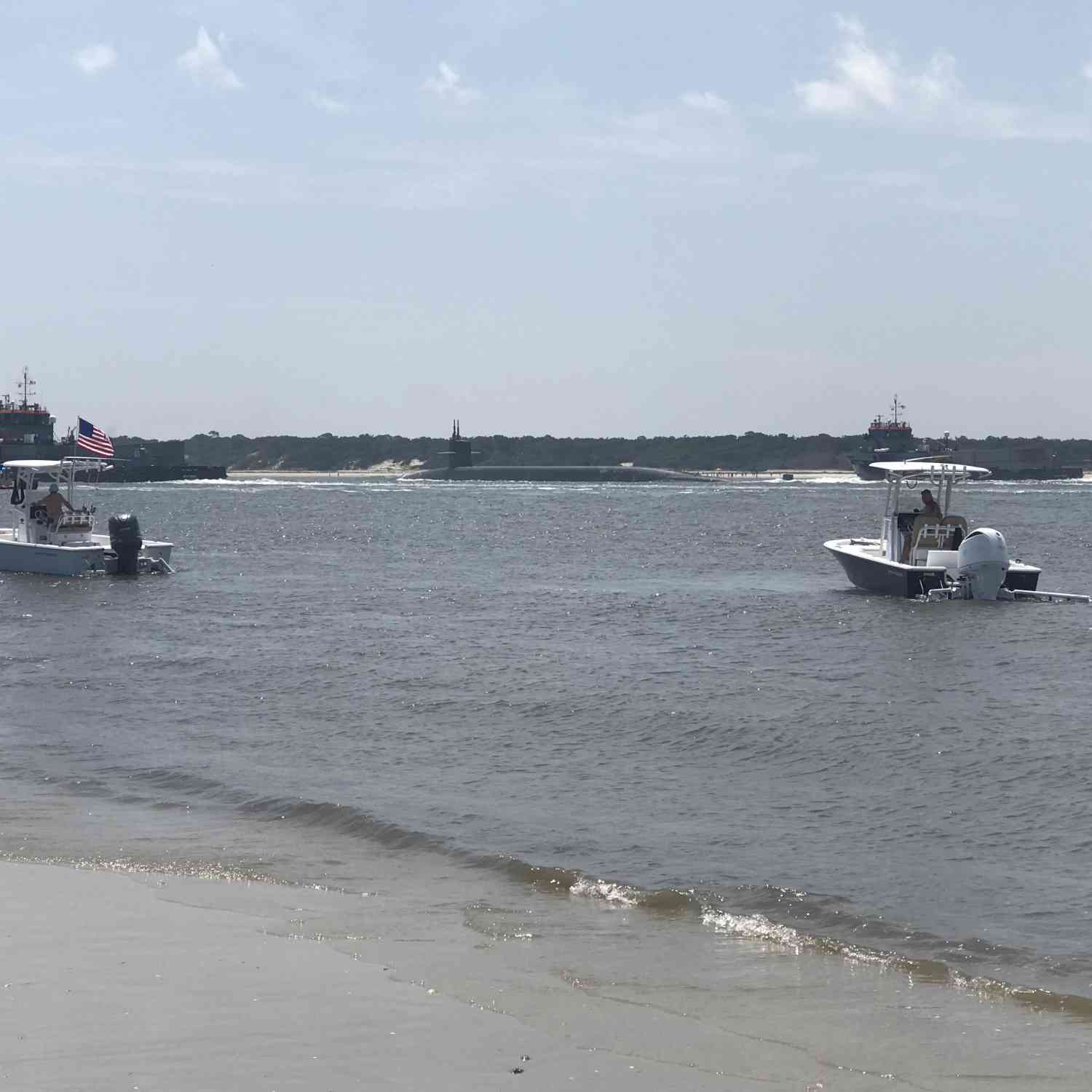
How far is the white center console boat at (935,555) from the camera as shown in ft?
122

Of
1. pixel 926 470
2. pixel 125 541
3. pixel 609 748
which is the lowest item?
pixel 609 748

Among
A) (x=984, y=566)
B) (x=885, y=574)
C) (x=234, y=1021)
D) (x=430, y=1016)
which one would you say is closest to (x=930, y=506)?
(x=885, y=574)

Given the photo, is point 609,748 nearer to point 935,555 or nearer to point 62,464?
point 935,555

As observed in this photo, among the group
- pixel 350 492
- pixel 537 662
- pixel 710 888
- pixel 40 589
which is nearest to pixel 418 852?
pixel 710 888

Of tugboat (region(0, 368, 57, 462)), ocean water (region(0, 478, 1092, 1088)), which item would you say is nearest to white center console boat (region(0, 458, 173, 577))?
ocean water (region(0, 478, 1092, 1088))

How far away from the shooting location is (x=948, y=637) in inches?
1262

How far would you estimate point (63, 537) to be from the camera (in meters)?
46.1

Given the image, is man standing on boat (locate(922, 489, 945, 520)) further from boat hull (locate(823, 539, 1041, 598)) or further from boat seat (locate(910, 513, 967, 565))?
boat hull (locate(823, 539, 1041, 598))

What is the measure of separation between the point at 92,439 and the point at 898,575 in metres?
24.4

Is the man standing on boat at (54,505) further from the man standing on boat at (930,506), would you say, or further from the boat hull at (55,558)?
the man standing on boat at (930,506)

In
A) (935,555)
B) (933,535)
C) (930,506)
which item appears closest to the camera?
(935,555)

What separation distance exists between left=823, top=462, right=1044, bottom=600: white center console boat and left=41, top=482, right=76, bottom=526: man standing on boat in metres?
25.1

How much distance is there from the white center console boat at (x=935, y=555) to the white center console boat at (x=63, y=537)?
22.4 metres

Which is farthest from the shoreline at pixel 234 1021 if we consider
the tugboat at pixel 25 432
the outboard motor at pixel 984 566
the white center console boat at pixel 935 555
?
the tugboat at pixel 25 432
